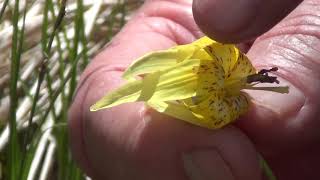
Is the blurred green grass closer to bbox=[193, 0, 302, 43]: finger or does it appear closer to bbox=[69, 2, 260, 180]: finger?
bbox=[69, 2, 260, 180]: finger

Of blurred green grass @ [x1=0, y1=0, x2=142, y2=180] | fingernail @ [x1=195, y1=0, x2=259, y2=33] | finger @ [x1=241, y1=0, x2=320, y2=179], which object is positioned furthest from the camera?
blurred green grass @ [x1=0, y1=0, x2=142, y2=180]

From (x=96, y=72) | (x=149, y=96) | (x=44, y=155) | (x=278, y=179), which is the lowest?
(x=44, y=155)

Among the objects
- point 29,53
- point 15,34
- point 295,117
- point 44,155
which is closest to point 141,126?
point 295,117

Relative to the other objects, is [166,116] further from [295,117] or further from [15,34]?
[15,34]

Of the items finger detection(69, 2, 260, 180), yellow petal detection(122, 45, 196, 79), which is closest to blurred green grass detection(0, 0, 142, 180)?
finger detection(69, 2, 260, 180)

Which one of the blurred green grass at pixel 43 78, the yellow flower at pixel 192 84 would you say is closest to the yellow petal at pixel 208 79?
the yellow flower at pixel 192 84

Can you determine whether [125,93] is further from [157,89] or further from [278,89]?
[278,89]
